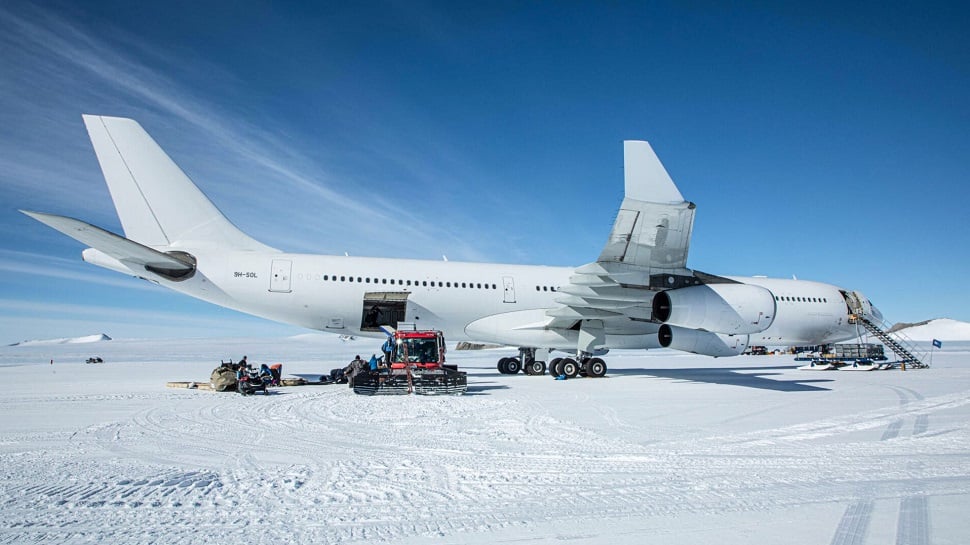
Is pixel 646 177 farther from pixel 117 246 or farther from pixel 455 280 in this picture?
pixel 117 246

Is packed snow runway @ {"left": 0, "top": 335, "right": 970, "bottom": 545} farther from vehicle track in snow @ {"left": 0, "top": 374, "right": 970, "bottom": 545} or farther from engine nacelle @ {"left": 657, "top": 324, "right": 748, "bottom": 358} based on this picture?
engine nacelle @ {"left": 657, "top": 324, "right": 748, "bottom": 358}

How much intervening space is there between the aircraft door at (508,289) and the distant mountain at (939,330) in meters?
110

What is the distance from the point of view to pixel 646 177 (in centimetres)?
1006

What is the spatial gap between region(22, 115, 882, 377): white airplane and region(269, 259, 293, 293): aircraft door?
3cm

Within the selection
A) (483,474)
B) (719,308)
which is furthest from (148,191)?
(719,308)

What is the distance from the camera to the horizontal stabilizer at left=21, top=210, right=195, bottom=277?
33.9 feet

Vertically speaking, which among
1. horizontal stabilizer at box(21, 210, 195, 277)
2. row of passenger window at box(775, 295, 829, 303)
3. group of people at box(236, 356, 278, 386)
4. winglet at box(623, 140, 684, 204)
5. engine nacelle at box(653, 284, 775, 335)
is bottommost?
group of people at box(236, 356, 278, 386)

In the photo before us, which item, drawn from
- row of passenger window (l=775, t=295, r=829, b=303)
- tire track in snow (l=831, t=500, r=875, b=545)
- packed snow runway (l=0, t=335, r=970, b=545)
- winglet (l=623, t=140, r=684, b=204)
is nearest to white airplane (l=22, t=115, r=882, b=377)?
winglet (l=623, t=140, r=684, b=204)

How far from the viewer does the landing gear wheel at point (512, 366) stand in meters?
18.5

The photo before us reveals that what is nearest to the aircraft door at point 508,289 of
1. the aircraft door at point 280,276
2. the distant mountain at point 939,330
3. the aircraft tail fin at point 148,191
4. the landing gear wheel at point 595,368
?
the landing gear wheel at point 595,368

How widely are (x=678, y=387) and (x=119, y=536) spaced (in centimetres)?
1196

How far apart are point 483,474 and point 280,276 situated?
11.5 metres

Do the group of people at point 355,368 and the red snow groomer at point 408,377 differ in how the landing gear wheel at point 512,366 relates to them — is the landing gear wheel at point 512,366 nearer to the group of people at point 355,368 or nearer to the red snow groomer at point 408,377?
the group of people at point 355,368

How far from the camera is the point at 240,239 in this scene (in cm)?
1548
